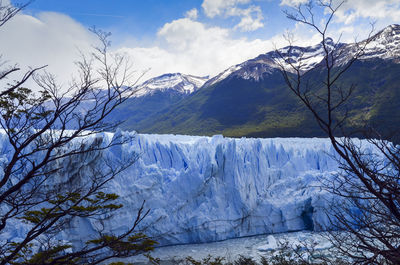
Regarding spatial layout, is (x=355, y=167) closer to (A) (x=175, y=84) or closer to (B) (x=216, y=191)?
(B) (x=216, y=191)

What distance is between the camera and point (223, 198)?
52.1 feet

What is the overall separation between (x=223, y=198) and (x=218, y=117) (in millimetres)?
62537

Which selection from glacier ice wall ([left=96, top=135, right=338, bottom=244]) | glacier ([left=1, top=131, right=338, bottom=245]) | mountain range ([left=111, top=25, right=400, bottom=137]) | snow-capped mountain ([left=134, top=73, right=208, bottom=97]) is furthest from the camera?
snow-capped mountain ([left=134, top=73, right=208, bottom=97])

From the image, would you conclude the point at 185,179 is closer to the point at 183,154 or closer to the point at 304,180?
the point at 183,154

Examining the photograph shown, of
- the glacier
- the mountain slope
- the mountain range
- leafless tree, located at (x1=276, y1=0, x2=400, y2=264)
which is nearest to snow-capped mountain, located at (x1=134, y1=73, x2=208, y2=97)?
the mountain slope

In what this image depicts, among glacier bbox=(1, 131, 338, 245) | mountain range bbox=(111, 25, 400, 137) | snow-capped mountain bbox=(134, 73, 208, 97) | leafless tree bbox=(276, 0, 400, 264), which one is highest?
snow-capped mountain bbox=(134, 73, 208, 97)

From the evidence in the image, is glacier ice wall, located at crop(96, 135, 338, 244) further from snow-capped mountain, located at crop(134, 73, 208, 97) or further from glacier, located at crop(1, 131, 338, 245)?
snow-capped mountain, located at crop(134, 73, 208, 97)

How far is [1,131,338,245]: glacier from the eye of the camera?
14.8 metres

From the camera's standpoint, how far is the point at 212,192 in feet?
51.7

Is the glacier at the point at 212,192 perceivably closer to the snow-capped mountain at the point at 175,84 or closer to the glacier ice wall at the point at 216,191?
the glacier ice wall at the point at 216,191

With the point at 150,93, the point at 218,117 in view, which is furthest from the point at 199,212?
the point at 150,93

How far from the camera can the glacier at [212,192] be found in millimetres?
14797

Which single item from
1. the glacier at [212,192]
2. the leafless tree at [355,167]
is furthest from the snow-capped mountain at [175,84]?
the leafless tree at [355,167]

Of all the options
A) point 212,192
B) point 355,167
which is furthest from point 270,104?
point 355,167
